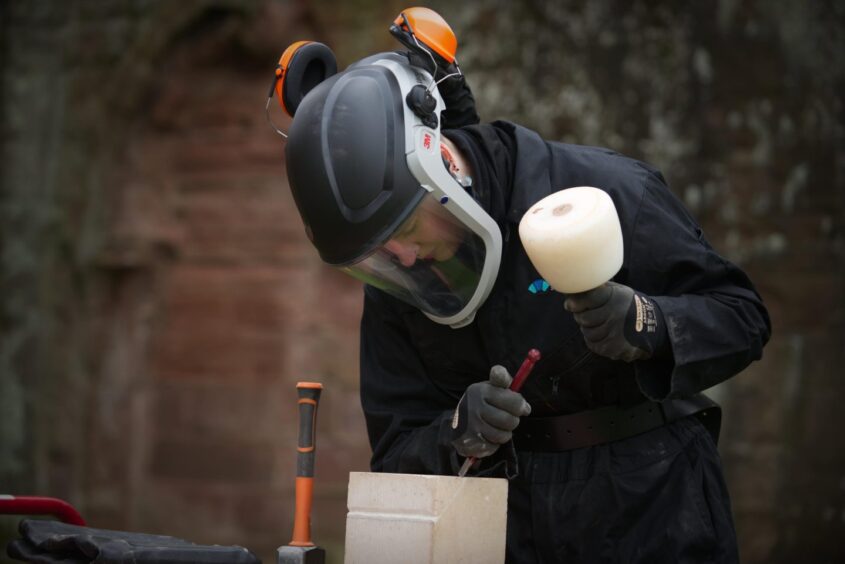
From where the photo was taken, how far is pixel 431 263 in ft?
8.10

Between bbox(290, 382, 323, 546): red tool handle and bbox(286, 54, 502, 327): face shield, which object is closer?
bbox(286, 54, 502, 327): face shield

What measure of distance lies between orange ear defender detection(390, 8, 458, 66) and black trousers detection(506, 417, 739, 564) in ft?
2.88

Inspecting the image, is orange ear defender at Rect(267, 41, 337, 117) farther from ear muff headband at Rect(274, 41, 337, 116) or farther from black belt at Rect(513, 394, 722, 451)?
black belt at Rect(513, 394, 722, 451)

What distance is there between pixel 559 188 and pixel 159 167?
3934 millimetres

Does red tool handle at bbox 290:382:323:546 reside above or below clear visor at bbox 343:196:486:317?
below

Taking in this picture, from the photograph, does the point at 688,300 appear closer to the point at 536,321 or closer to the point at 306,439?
the point at 536,321

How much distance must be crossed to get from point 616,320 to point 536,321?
1.04 feet

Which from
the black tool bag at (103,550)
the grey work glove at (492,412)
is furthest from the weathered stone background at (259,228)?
the black tool bag at (103,550)

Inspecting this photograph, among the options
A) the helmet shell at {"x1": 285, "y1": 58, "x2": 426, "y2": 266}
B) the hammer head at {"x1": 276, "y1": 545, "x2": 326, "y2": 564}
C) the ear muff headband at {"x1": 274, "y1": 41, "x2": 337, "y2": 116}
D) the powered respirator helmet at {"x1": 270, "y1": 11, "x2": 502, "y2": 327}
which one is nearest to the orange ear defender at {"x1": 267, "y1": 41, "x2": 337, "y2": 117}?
the ear muff headband at {"x1": 274, "y1": 41, "x2": 337, "y2": 116}

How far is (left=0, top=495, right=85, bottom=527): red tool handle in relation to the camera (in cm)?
267

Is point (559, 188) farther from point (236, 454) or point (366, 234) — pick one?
point (236, 454)

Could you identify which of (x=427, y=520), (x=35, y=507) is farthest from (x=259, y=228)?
(x=427, y=520)

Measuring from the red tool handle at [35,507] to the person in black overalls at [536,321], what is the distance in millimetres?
745

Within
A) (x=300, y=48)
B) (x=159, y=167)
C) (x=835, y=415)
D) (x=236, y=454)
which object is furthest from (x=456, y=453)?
(x=159, y=167)
